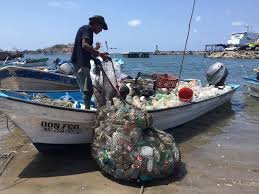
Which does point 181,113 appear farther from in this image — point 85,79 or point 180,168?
point 85,79

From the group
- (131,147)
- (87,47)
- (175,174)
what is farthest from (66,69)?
(131,147)

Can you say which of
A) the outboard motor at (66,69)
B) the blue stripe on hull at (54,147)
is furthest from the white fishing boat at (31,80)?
the blue stripe on hull at (54,147)

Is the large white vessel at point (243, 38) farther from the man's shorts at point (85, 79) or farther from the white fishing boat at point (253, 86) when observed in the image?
the man's shorts at point (85, 79)

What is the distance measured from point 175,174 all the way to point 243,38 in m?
102

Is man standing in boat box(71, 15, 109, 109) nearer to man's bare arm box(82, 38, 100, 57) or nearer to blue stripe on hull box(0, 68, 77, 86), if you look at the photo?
man's bare arm box(82, 38, 100, 57)

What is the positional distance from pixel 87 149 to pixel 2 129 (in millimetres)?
3632

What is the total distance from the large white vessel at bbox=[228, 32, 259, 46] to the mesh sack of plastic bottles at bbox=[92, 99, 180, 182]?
99484mm

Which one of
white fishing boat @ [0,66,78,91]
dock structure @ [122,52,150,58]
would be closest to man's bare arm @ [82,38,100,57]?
white fishing boat @ [0,66,78,91]

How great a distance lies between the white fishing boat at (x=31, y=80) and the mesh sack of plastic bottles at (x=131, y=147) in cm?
724

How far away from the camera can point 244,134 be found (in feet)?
34.7

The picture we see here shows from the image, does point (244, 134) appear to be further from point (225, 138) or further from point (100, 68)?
point (100, 68)

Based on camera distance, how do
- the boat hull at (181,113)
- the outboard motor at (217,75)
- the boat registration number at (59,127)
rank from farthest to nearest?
the outboard motor at (217,75) → the boat hull at (181,113) → the boat registration number at (59,127)

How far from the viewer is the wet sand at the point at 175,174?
6516 millimetres

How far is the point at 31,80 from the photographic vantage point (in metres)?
14.0
